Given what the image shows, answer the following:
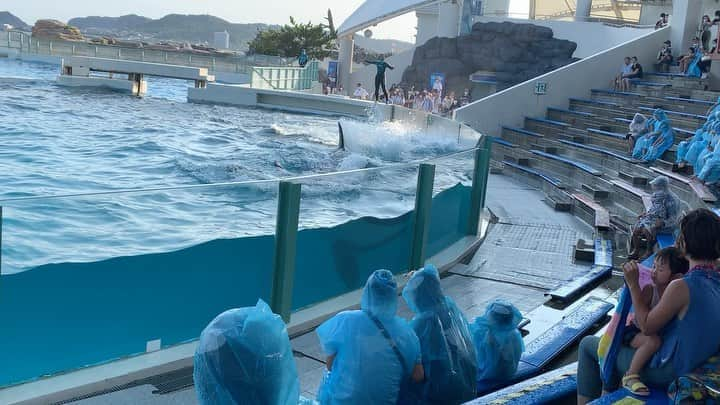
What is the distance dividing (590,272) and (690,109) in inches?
332

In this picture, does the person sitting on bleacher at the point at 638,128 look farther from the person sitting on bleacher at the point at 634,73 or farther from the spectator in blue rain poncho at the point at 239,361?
the spectator in blue rain poncho at the point at 239,361

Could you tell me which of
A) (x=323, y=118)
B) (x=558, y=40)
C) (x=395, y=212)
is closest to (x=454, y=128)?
(x=395, y=212)

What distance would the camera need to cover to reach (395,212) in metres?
5.77

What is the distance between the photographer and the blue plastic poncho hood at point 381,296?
2879 mm

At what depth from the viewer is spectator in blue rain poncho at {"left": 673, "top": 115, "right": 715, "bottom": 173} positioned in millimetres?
8820

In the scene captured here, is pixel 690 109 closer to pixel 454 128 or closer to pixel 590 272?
pixel 454 128

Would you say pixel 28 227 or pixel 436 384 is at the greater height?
pixel 28 227

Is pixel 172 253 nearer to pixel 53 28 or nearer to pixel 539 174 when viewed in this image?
pixel 539 174

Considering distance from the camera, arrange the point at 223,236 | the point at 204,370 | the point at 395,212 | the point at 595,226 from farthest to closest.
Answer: the point at 595,226 → the point at 395,212 → the point at 223,236 → the point at 204,370

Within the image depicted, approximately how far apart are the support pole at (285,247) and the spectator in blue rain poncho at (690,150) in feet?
20.0

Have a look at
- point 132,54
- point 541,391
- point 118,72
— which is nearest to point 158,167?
point 541,391

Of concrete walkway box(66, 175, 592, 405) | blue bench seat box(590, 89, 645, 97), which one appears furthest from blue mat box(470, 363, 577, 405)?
blue bench seat box(590, 89, 645, 97)

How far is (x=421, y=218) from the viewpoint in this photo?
19.9ft

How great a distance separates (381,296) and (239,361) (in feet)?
2.38
